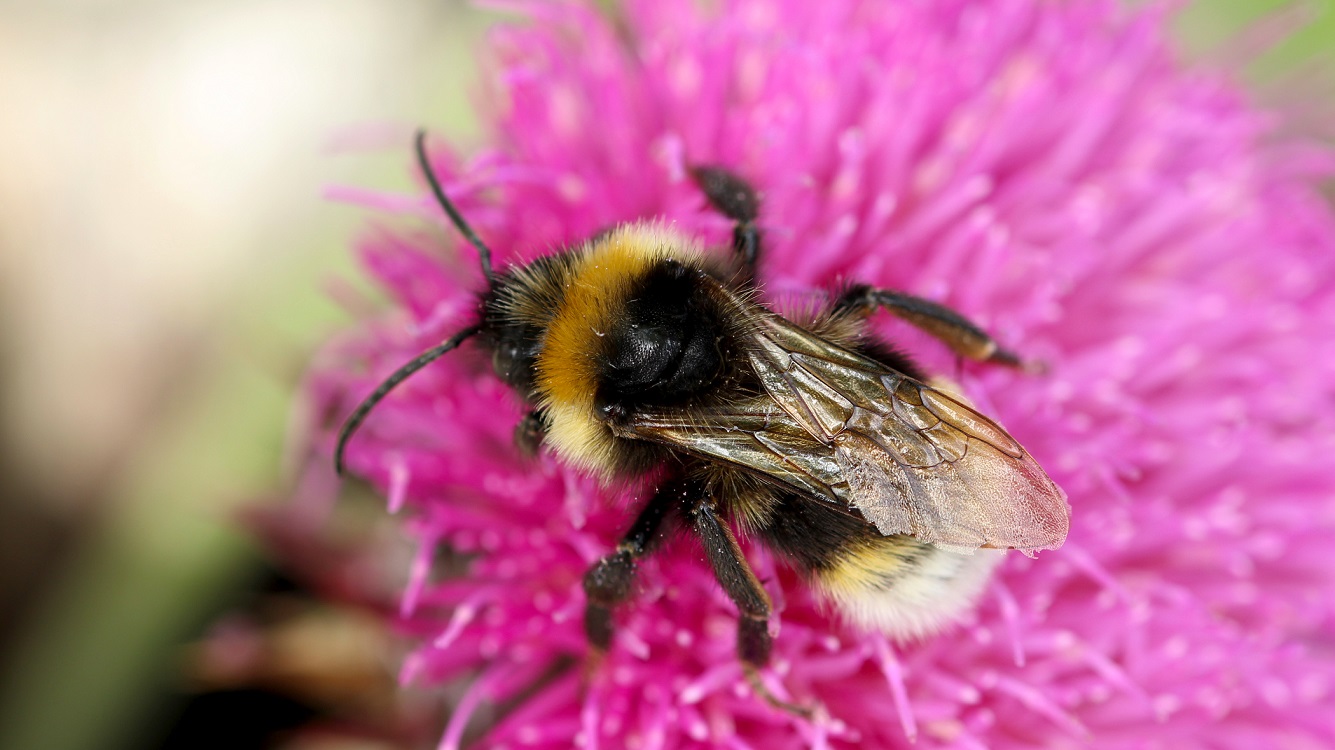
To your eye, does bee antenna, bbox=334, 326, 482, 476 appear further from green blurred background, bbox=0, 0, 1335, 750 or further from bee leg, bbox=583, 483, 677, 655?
green blurred background, bbox=0, 0, 1335, 750

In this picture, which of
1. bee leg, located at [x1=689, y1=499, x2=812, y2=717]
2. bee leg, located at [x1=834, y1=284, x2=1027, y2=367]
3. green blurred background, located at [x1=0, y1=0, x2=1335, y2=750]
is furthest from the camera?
green blurred background, located at [x1=0, y1=0, x2=1335, y2=750]

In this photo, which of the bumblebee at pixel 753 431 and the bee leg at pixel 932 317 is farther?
the bee leg at pixel 932 317

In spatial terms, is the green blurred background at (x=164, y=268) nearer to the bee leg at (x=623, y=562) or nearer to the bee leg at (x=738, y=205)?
the bee leg at (x=738, y=205)

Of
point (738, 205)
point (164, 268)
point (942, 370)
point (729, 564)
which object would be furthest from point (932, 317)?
point (164, 268)

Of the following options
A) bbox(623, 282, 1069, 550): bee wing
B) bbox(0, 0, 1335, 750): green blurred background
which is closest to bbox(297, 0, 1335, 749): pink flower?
bbox(623, 282, 1069, 550): bee wing

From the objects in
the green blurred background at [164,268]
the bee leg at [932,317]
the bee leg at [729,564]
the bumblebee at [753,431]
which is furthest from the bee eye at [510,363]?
the green blurred background at [164,268]
